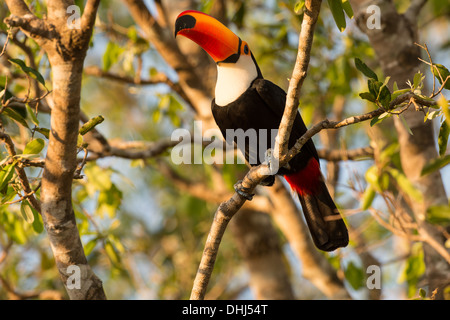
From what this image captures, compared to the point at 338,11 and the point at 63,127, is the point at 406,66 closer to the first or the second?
the point at 338,11

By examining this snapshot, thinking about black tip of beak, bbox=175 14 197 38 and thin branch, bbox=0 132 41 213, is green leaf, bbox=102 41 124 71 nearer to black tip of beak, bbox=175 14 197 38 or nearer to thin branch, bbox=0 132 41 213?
black tip of beak, bbox=175 14 197 38

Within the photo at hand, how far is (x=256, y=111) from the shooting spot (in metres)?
3.14

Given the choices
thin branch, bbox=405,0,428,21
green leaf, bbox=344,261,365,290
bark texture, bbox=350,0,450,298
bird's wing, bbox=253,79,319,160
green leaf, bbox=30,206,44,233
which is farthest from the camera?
green leaf, bbox=344,261,365,290

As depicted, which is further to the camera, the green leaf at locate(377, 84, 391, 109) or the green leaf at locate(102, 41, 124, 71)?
the green leaf at locate(102, 41, 124, 71)

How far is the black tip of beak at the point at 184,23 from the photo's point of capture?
320cm

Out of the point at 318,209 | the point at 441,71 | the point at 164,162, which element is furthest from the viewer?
the point at 164,162

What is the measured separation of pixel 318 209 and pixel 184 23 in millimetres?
1364

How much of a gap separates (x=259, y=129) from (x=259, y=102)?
0.51ft

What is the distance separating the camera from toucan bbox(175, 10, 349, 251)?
3152 millimetres

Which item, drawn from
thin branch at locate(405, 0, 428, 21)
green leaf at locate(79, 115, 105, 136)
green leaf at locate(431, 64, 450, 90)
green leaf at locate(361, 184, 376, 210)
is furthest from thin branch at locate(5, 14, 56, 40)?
thin branch at locate(405, 0, 428, 21)

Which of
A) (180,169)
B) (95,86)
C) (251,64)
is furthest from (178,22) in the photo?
(95,86)

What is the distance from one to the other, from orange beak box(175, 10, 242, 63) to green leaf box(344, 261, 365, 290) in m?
1.70

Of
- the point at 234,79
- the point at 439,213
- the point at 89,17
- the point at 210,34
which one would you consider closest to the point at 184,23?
the point at 210,34
